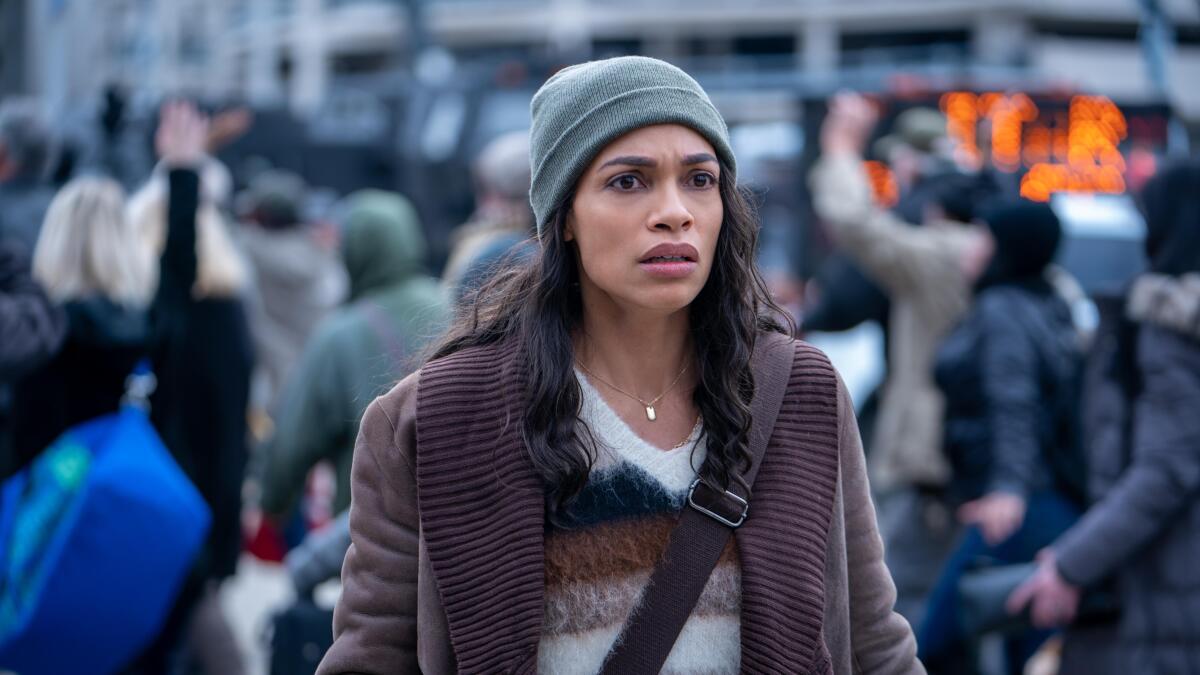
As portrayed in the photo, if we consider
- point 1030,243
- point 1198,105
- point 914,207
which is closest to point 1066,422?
point 1030,243

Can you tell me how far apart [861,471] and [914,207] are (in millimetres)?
4157

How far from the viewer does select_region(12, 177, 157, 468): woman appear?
15.9 feet

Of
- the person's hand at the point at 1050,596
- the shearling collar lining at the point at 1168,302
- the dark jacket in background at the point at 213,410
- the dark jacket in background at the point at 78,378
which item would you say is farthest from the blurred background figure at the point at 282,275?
the shearling collar lining at the point at 1168,302

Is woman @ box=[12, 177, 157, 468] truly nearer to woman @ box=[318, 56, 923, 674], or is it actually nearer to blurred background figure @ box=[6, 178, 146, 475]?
blurred background figure @ box=[6, 178, 146, 475]

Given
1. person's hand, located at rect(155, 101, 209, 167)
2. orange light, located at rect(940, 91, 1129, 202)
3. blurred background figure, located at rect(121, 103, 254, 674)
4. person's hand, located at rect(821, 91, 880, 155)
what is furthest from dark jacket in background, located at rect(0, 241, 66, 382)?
orange light, located at rect(940, 91, 1129, 202)

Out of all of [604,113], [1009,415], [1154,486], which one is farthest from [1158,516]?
[604,113]

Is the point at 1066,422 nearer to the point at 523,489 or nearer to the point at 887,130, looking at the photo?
the point at 523,489

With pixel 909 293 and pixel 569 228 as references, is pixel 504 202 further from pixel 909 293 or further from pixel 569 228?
pixel 569 228

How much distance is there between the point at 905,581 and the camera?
5.51 meters

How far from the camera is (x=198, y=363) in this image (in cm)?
541

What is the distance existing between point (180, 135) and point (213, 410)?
100 centimetres

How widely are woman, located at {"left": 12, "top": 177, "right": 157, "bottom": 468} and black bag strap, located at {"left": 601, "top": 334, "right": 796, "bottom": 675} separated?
Answer: 313 centimetres

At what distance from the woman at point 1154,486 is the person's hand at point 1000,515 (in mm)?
669

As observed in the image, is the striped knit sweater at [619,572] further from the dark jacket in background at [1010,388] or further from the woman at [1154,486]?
the dark jacket in background at [1010,388]
